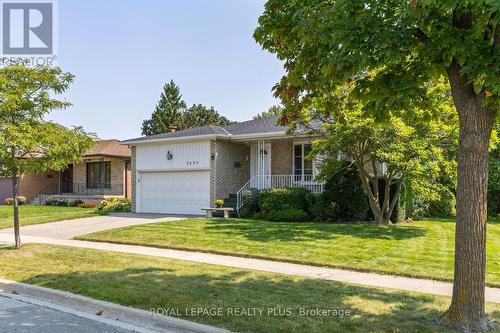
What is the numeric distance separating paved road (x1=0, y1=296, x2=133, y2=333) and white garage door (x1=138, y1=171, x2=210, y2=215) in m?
15.1

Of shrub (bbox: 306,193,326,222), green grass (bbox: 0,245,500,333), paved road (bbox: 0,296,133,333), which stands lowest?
paved road (bbox: 0,296,133,333)

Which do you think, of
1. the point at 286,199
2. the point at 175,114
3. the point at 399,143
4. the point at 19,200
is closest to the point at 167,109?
the point at 175,114

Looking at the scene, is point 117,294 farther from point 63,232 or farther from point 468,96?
point 63,232

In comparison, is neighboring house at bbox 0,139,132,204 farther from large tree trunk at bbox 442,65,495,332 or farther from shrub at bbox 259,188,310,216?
large tree trunk at bbox 442,65,495,332

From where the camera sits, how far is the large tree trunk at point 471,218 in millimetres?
5508

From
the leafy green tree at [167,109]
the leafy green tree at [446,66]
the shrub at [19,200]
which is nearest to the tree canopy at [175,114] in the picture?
the leafy green tree at [167,109]

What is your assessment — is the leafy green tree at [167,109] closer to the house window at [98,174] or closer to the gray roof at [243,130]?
the house window at [98,174]

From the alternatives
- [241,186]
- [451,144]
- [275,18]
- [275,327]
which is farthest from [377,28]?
[241,186]

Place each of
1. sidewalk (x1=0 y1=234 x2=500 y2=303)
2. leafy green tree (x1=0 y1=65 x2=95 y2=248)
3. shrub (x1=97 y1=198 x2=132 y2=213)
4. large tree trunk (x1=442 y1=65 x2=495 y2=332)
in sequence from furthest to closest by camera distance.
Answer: shrub (x1=97 y1=198 x2=132 y2=213)
leafy green tree (x1=0 y1=65 x2=95 y2=248)
sidewalk (x1=0 y1=234 x2=500 y2=303)
large tree trunk (x1=442 y1=65 x2=495 y2=332)

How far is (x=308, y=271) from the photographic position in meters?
9.24

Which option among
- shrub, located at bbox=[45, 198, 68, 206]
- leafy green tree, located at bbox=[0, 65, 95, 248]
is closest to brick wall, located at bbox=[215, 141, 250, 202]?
leafy green tree, located at bbox=[0, 65, 95, 248]

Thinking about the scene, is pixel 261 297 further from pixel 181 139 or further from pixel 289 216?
pixel 181 139

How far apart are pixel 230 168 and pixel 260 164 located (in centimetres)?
152

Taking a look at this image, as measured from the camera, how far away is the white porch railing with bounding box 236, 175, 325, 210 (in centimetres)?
2066
